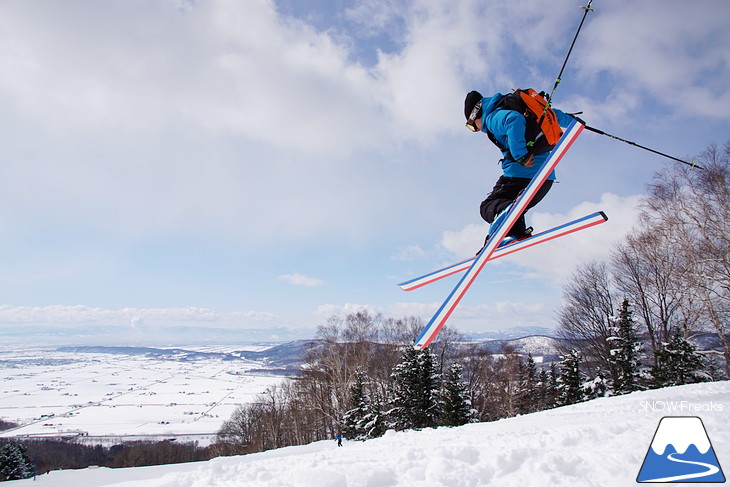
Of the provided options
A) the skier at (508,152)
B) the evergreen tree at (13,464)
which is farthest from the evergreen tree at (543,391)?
the evergreen tree at (13,464)

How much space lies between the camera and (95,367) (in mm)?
144250

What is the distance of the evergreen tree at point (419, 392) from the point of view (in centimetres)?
1858

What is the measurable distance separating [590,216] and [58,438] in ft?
238

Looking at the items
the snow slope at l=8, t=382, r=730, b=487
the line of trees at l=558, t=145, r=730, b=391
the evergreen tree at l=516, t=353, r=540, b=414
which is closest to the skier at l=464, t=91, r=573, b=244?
the snow slope at l=8, t=382, r=730, b=487

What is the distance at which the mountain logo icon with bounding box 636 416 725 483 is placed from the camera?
8.40 feet

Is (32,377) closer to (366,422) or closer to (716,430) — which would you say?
(366,422)

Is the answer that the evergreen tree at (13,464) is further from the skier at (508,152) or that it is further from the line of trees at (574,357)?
the skier at (508,152)

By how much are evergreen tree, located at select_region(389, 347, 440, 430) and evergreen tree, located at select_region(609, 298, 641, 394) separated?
8.60 meters

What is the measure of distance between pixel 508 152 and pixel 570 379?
772 inches

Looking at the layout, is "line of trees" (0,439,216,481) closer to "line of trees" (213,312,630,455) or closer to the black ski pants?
"line of trees" (213,312,630,455)

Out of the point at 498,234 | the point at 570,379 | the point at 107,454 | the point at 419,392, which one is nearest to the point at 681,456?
the point at 498,234

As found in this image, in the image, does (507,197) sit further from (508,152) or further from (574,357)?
(574,357)

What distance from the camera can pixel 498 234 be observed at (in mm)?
3668

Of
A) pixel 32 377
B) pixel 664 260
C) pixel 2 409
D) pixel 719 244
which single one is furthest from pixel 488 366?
pixel 32 377
